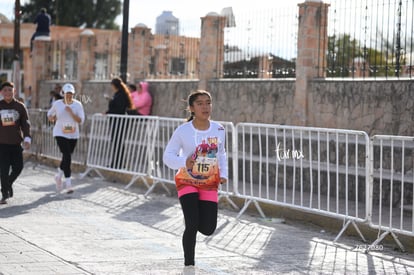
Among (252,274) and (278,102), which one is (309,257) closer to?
(252,274)

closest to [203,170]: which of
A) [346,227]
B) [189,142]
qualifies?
[189,142]

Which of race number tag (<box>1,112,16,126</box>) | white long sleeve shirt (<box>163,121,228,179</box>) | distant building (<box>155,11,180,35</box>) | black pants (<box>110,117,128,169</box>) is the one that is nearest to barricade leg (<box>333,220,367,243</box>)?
white long sleeve shirt (<box>163,121,228,179</box>)

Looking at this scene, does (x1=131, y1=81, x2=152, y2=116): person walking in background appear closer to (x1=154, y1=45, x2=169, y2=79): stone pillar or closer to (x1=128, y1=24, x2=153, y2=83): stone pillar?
(x1=154, y1=45, x2=169, y2=79): stone pillar

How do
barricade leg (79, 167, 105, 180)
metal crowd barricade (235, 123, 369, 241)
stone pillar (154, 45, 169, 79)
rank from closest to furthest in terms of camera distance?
metal crowd barricade (235, 123, 369, 241) < barricade leg (79, 167, 105, 180) < stone pillar (154, 45, 169, 79)

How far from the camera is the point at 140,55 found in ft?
69.2

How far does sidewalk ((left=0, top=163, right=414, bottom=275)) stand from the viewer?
7.78m

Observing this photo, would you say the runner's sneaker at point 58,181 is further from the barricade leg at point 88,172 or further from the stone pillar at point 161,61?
the stone pillar at point 161,61

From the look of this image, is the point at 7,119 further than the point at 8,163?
No

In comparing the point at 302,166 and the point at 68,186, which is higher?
the point at 302,166

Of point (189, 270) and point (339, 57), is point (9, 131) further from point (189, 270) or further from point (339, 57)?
point (339, 57)

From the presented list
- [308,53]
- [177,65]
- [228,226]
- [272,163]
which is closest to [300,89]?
[308,53]

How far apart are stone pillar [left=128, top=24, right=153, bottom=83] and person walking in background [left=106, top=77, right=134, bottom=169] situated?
4394 millimetres

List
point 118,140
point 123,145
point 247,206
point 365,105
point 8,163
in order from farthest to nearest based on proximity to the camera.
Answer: point 118,140
point 123,145
point 365,105
point 8,163
point 247,206

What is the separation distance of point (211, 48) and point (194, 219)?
429 inches
